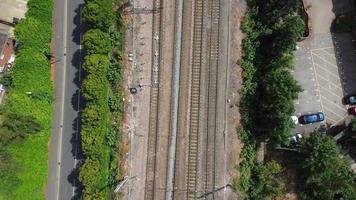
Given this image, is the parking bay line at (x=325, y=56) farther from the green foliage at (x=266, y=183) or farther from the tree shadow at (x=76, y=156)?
the tree shadow at (x=76, y=156)

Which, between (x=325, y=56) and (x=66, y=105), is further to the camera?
(x=325, y=56)

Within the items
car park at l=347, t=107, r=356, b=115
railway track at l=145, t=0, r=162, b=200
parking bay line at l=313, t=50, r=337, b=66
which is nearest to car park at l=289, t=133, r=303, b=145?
car park at l=347, t=107, r=356, b=115

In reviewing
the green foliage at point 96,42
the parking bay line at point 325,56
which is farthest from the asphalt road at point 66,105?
the parking bay line at point 325,56

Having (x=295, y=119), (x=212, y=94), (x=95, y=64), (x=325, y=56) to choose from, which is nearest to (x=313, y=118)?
(x=295, y=119)

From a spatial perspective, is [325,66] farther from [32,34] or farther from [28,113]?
[28,113]

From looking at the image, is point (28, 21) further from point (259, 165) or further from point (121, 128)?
point (259, 165)
